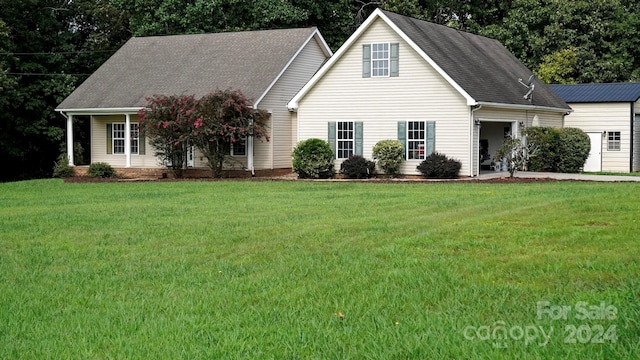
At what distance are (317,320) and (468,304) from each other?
1463mm

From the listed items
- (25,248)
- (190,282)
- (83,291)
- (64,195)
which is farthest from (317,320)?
(64,195)

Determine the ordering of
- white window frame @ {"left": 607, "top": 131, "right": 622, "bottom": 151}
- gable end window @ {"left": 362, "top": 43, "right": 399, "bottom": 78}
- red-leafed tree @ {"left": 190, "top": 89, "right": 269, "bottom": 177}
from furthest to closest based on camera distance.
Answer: white window frame @ {"left": 607, "top": 131, "right": 622, "bottom": 151} < red-leafed tree @ {"left": 190, "top": 89, "right": 269, "bottom": 177} < gable end window @ {"left": 362, "top": 43, "right": 399, "bottom": 78}

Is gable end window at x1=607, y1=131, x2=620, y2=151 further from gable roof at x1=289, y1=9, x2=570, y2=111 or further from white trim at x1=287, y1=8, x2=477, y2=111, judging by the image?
white trim at x1=287, y1=8, x2=477, y2=111

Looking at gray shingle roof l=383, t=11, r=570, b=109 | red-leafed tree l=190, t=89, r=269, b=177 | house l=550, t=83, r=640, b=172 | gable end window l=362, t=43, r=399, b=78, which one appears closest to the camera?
gray shingle roof l=383, t=11, r=570, b=109

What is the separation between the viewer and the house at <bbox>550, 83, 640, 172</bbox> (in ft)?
112

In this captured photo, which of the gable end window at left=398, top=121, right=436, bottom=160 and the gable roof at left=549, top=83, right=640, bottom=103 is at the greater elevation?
the gable roof at left=549, top=83, right=640, bottom=103

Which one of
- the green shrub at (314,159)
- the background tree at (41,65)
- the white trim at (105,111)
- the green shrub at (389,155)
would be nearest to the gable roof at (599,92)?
the green shrub at (389,155)

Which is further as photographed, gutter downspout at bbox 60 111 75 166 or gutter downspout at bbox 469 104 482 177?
gutter downspout at bbox 60 111 75 166

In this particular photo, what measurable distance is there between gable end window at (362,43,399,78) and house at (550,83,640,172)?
1123cm

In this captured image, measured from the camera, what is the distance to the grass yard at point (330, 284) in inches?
255

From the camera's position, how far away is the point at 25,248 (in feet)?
38.2

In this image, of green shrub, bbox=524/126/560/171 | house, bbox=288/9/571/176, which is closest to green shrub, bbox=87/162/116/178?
house, bbox=288/9/571/176

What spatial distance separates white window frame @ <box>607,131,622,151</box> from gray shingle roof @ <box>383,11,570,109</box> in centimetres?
224

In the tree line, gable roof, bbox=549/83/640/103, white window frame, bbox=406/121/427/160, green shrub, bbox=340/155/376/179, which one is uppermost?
the tree line
